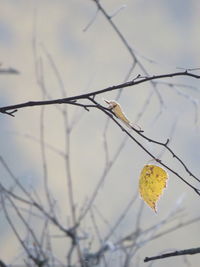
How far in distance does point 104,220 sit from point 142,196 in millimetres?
953

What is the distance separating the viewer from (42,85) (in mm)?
1677

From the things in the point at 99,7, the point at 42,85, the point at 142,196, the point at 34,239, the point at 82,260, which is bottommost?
the point at 142,196

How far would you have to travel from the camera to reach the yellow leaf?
620 millimetres

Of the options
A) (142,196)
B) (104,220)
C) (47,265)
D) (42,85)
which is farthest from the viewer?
(42,85)

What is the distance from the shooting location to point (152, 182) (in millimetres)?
625

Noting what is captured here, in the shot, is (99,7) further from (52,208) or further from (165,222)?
(165,222)

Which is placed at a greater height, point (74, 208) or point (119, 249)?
point (74, 208)

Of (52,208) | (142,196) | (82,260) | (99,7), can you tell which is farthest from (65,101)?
(52,208)

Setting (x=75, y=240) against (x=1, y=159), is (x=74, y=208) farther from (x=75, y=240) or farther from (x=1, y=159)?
(x=1, y=159)

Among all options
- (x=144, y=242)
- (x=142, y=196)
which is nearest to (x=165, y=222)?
(x=144, y=242)

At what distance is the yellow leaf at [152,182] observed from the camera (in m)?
0.62

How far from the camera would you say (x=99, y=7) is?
3.82ft

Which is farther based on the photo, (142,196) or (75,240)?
(75,240)

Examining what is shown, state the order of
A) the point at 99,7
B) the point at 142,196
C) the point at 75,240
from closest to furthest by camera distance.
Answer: the point at 142,196 < the point at 99,7 < the point at 75,240
